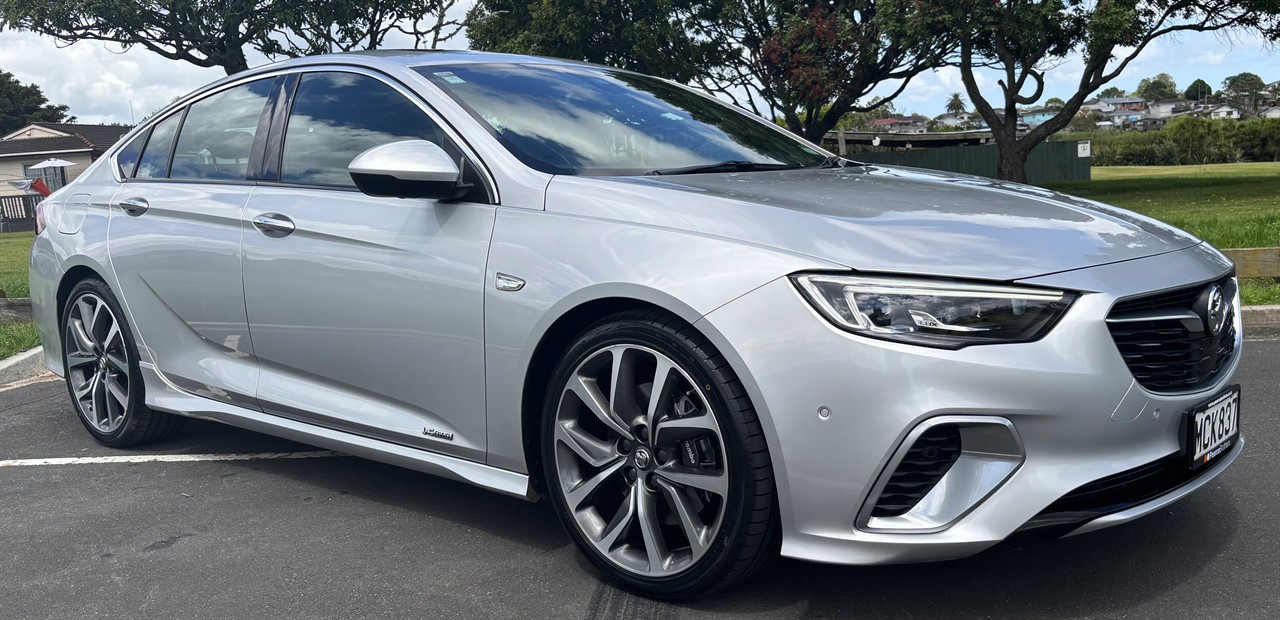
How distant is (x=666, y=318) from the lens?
9.64 feet

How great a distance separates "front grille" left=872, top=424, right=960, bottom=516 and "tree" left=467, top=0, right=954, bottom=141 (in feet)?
75.3

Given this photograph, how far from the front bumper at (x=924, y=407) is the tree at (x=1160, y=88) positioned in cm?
19660

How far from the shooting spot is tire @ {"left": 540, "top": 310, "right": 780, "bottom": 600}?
111 inches

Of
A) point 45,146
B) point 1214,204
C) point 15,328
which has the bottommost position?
point 1214,204

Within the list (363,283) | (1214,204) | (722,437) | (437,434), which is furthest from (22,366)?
(1214,204)

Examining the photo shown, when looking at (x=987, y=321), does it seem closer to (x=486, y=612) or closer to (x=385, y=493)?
(x=486, y=612)

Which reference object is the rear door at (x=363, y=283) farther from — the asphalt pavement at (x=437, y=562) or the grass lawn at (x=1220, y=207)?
the grass lawn at (x=1220, y=207)

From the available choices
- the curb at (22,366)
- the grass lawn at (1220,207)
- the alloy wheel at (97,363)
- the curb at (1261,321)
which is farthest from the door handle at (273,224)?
the grass lawn at (1220,207)

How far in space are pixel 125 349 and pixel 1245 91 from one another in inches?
6081

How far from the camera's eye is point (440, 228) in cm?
347

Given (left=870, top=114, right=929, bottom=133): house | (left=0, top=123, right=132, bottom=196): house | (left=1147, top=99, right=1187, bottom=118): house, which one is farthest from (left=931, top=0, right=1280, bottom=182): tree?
(left=1147, top=99, right=1187, bottom=118): house

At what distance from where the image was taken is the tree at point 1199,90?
177 m

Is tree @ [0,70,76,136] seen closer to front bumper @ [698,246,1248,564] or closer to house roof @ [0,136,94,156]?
house roof @ [0,136,94,156]

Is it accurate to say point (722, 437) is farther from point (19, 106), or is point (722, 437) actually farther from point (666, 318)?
point (19, 106)
